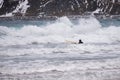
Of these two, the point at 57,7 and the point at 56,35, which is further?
the point at 57,7

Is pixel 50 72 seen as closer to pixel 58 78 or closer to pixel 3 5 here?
pixel 58 78

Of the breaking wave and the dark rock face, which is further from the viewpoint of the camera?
the dark rock face

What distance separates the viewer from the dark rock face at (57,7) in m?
102

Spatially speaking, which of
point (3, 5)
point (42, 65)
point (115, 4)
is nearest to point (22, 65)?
point (42, 65)

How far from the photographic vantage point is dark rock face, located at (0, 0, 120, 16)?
10150cm

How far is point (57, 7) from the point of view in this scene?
10600cm

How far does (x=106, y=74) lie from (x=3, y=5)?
9348 cm

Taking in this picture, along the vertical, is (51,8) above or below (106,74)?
below

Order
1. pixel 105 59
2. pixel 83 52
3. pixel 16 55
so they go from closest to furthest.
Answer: pixel 105 59, pixel 16 55, pixel 83 52

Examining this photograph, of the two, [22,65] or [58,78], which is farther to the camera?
[22,65]

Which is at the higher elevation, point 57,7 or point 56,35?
point 56,35

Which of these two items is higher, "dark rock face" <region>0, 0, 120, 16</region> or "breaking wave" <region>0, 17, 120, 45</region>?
"breaking wave" <region>0, 17, 120, 45</region>

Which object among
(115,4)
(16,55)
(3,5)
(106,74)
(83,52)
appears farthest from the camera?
(115,4)

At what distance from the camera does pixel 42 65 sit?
12188 mm
